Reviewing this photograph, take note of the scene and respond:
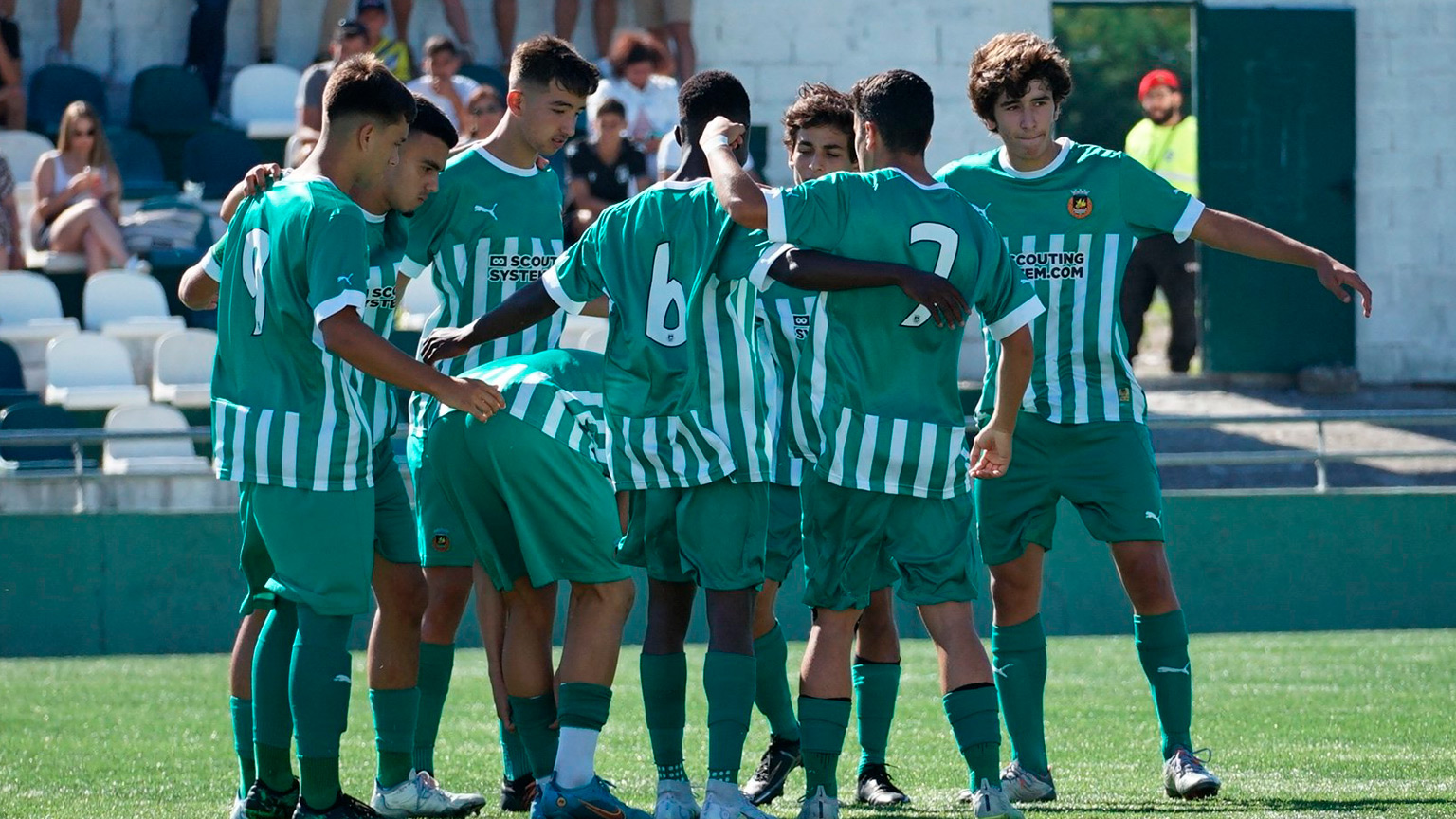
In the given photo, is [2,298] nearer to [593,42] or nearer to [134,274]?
[134,274]

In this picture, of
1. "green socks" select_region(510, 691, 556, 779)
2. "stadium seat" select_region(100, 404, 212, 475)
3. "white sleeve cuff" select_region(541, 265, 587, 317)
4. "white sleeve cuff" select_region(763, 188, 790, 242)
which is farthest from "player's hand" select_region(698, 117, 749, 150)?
"stadium seat" select_region(100, 404, 212, 475)

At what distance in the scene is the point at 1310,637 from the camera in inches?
440

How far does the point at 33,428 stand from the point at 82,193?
2549 millimetres

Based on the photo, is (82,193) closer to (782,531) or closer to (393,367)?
(782,531)

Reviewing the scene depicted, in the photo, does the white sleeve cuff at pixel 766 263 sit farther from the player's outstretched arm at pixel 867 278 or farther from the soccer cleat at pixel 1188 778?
the soccer cleat at pixel 1188 778

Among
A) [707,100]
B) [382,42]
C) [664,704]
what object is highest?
[382,42]

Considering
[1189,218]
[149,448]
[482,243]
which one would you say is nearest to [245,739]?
[482,243]

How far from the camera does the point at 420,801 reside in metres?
5.50

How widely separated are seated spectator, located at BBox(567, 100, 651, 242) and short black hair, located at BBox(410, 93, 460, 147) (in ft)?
24.3

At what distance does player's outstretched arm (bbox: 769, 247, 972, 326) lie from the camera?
494 centimetres

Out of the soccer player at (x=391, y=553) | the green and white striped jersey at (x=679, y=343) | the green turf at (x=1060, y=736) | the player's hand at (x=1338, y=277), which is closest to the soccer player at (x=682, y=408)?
the green and white striped jersey at (x=679, y=343)

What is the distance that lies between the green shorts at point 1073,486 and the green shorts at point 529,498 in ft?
4.41

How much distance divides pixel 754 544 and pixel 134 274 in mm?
9492

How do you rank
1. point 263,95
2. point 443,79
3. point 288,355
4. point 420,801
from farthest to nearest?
point 263,95 → point 443,79 → point 420,801 → point 288,355
